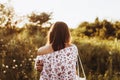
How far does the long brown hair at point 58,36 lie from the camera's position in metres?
4.79

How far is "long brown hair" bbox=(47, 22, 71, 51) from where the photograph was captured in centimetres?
479

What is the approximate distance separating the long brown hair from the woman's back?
0.24 ft

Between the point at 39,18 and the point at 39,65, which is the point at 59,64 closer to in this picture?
the point at 39,65

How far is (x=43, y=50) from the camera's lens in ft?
15.6

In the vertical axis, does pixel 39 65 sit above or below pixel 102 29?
above

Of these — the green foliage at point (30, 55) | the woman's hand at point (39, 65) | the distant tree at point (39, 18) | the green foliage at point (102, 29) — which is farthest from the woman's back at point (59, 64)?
the green foliage at point (102, 29)

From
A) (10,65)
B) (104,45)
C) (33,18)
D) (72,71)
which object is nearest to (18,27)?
(33,18)

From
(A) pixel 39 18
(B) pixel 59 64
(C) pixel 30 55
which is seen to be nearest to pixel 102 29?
(A) pixel 39 18

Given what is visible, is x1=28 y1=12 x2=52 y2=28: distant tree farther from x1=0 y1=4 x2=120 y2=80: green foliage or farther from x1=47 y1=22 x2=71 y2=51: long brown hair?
x1=47 y1=22 x2=71 y2=51: long brown hair

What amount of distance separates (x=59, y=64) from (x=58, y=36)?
1.08 feet

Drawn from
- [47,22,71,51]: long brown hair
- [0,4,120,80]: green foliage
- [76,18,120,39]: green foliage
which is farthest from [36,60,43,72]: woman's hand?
[76,18,120,39]: green foliage

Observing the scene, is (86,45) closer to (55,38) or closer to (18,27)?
(18,27)

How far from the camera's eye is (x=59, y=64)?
483 cm

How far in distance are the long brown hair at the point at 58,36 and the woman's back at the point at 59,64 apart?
0.24 feet
